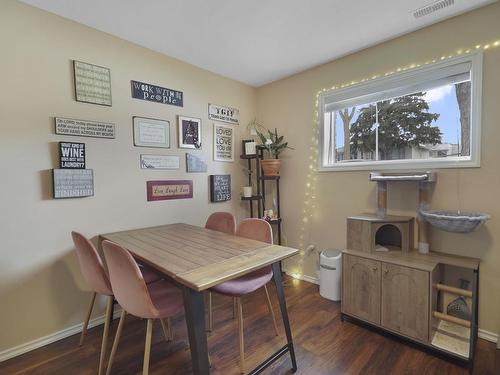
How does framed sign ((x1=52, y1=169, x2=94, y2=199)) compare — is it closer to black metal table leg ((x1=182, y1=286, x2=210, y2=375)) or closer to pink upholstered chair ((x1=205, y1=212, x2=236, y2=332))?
pink upholstered chair ((x1=205, y1=212, x2=236, y2=332))

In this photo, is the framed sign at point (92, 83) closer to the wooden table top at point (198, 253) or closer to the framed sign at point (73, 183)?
the framed sign at point (73, 183)

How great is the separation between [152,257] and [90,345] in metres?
1.06

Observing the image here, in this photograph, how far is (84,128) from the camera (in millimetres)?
2037

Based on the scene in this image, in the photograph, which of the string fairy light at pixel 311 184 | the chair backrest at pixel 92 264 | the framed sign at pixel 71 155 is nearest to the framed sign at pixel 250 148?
the string fairy light at pixel 311 184

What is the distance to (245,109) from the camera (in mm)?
3328

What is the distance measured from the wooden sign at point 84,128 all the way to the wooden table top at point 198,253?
0.85m

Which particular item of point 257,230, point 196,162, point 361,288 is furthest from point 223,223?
point 361,288

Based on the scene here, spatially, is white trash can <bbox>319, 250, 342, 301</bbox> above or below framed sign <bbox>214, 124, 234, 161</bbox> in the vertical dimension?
below

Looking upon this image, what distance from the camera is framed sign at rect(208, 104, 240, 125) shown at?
293cm

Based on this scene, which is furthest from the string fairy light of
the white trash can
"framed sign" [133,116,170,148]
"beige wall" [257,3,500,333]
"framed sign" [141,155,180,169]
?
"framed sign" [133,116,170,148]

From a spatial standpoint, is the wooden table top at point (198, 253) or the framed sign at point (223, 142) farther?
the framed sign at point (223, 142)

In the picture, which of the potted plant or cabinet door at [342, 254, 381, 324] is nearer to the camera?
cabinet door at [342, 254, 381, 324]

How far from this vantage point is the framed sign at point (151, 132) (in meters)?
2.34

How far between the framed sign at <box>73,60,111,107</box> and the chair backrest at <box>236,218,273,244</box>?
5.14ft
